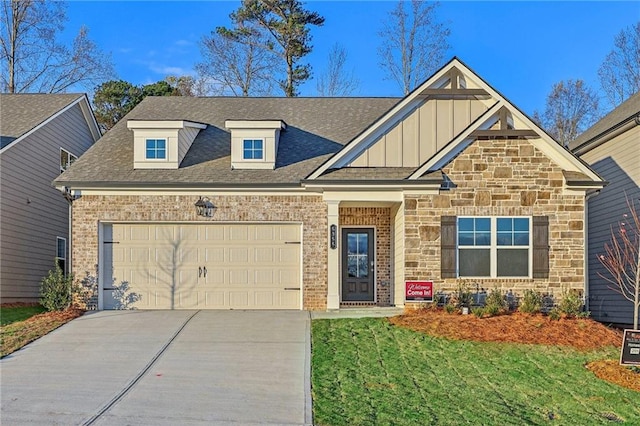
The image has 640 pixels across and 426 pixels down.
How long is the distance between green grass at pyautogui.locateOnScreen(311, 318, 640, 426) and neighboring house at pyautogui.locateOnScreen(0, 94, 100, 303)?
31.3 ft

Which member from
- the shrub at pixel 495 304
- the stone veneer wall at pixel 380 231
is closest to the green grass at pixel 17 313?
the stone veneer wall at pixel 380 231

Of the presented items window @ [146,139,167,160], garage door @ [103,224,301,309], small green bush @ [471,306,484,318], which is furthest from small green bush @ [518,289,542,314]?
window @ [146,139,167,160]

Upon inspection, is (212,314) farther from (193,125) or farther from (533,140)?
(533,140)

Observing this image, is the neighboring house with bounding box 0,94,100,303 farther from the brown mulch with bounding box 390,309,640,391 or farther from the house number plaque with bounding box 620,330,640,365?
the house number plaque with bounding box 620,330,640,365

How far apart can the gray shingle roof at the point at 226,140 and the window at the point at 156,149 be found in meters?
0.42

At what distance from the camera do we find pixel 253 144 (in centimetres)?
1669

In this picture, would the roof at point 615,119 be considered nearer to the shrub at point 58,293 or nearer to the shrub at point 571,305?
the shrub at point 571,305

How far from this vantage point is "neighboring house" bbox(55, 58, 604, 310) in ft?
48.8

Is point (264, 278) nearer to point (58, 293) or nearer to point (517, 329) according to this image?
point (58, 293)

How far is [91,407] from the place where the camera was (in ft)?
28.8

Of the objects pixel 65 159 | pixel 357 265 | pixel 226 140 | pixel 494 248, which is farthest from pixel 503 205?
pixel 65 159

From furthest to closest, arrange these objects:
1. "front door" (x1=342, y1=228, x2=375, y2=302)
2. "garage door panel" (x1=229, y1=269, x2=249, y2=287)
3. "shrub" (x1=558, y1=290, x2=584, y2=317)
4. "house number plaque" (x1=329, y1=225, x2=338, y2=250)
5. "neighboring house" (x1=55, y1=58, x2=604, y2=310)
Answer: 1. "front door" (x1=342, y1=228, x2=375, y2=302)
2. "garage door panel" (x1=229, y1=269, x2=249, y2=287)
3. "house number plaque" (x1=329, y1=225, x2=338, y2=250)
4. "neighboring house" (x1=55, y1=58, x2=604, y2=310)
5. "shrub" (x1=558, y1=290, x2=584, y2=317)

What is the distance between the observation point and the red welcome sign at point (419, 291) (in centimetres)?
1473

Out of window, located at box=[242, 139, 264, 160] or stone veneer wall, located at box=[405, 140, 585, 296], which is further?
window, located at box=[242, 139, 264, 160]
